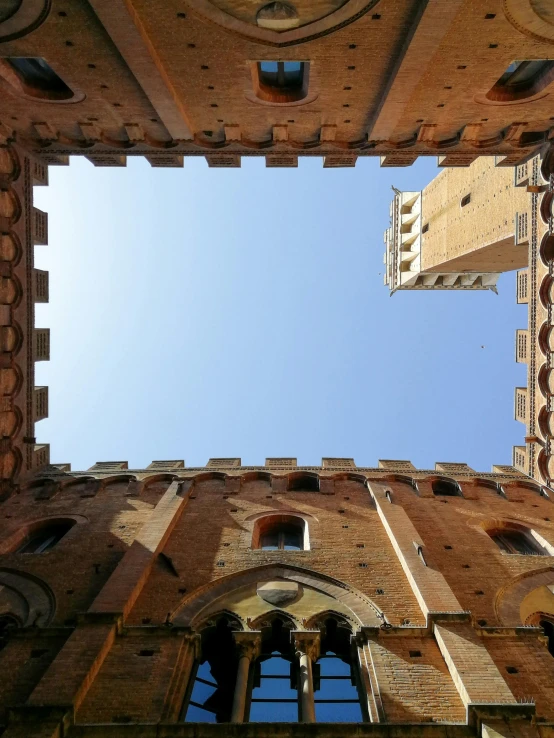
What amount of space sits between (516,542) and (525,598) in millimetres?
3614

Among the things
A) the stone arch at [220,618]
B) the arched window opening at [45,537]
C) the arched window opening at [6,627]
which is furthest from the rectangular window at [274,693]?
the arched window opening at [45,537]

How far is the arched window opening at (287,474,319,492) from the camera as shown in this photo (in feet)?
59.3

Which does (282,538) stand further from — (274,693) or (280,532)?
(274,693)

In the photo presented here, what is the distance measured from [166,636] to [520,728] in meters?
6.12

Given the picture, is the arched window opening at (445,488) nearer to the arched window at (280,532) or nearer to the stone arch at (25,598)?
the arched window at (280,532)

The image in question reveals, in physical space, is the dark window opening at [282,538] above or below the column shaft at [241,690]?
above

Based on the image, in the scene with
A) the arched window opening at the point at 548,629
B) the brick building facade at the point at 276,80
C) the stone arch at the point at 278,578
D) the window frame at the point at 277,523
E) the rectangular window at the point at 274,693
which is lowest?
the rectangular window at the point at 274,693

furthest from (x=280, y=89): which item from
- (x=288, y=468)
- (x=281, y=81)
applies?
(x=288, y=468)

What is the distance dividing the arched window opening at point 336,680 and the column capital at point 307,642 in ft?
0.96

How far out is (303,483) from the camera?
724 inches

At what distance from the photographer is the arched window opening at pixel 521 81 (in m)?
14.4

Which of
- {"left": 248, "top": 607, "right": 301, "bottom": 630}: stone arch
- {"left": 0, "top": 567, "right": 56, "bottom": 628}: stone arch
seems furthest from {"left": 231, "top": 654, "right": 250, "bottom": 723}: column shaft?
{"left": 0, "top": 567, "right": 56, "bottom": 628}: stone arch

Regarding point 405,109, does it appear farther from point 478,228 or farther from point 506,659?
point 506,659

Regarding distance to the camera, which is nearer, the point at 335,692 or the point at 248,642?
the point at 335,692
